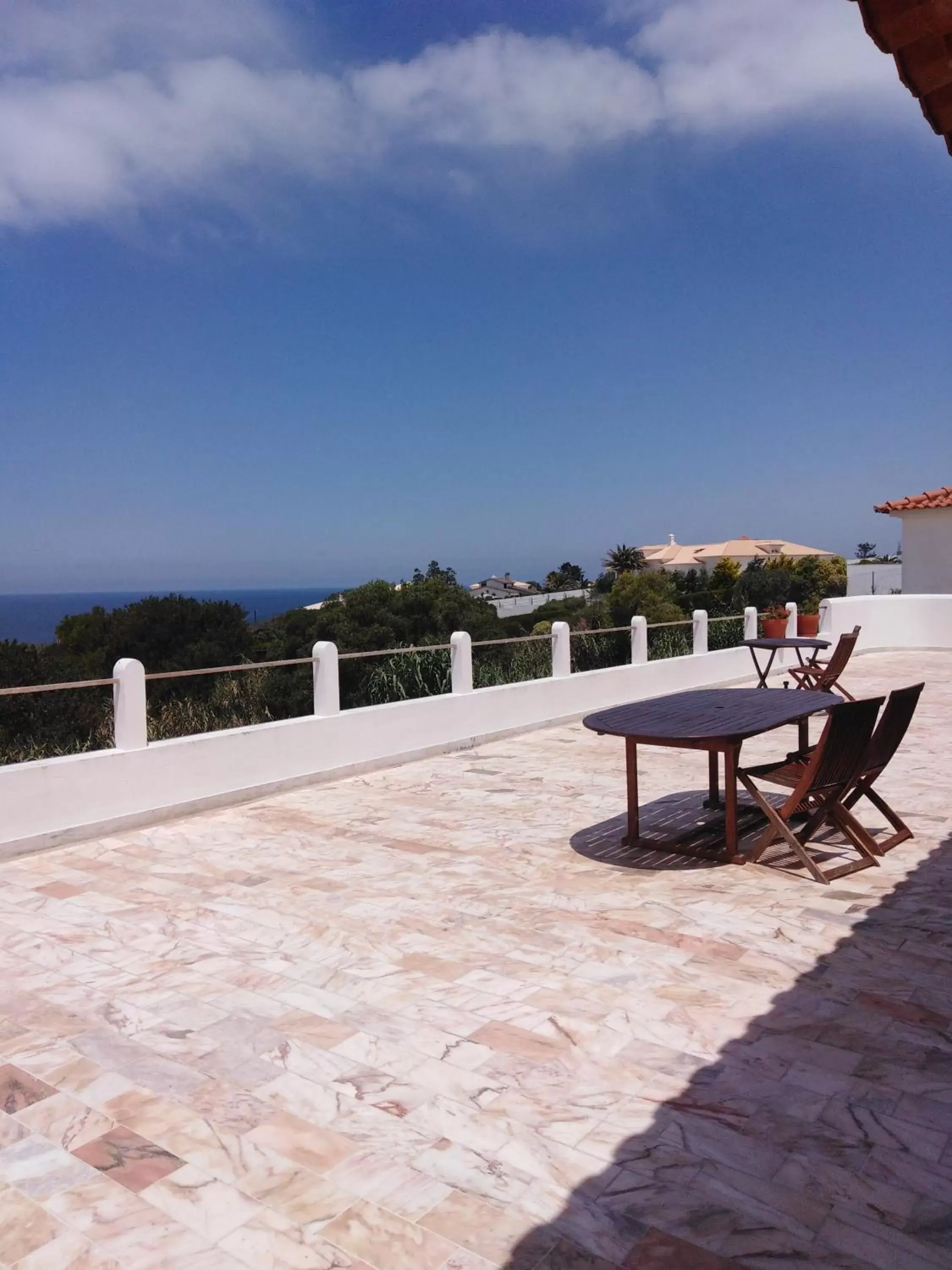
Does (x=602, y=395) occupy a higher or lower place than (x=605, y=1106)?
higher

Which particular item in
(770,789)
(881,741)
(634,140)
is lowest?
(770,789)

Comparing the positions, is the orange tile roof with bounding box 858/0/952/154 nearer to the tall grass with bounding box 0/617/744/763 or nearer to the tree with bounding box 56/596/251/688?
the tall grass with bounding box 0/617/744/763

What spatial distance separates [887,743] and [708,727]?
1.05 m

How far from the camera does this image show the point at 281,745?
292 inches

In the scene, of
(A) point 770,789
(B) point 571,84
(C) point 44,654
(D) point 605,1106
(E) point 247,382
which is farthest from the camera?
(E) point 247,382

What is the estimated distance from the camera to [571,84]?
1569 centimetres

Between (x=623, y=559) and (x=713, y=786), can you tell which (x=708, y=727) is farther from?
(x=623, y=559)

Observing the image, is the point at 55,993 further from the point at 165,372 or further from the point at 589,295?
the point at 165,372

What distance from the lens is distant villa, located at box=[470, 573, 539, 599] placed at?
70375 mm

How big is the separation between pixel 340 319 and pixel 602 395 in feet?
47.8

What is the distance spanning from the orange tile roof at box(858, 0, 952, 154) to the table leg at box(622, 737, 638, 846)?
3639mm

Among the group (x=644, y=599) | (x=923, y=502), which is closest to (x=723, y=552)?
(x=644, y=599)

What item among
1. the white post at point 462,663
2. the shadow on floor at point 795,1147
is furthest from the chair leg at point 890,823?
the white post at point 462,663

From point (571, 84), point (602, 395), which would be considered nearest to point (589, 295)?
point (602, 395)
